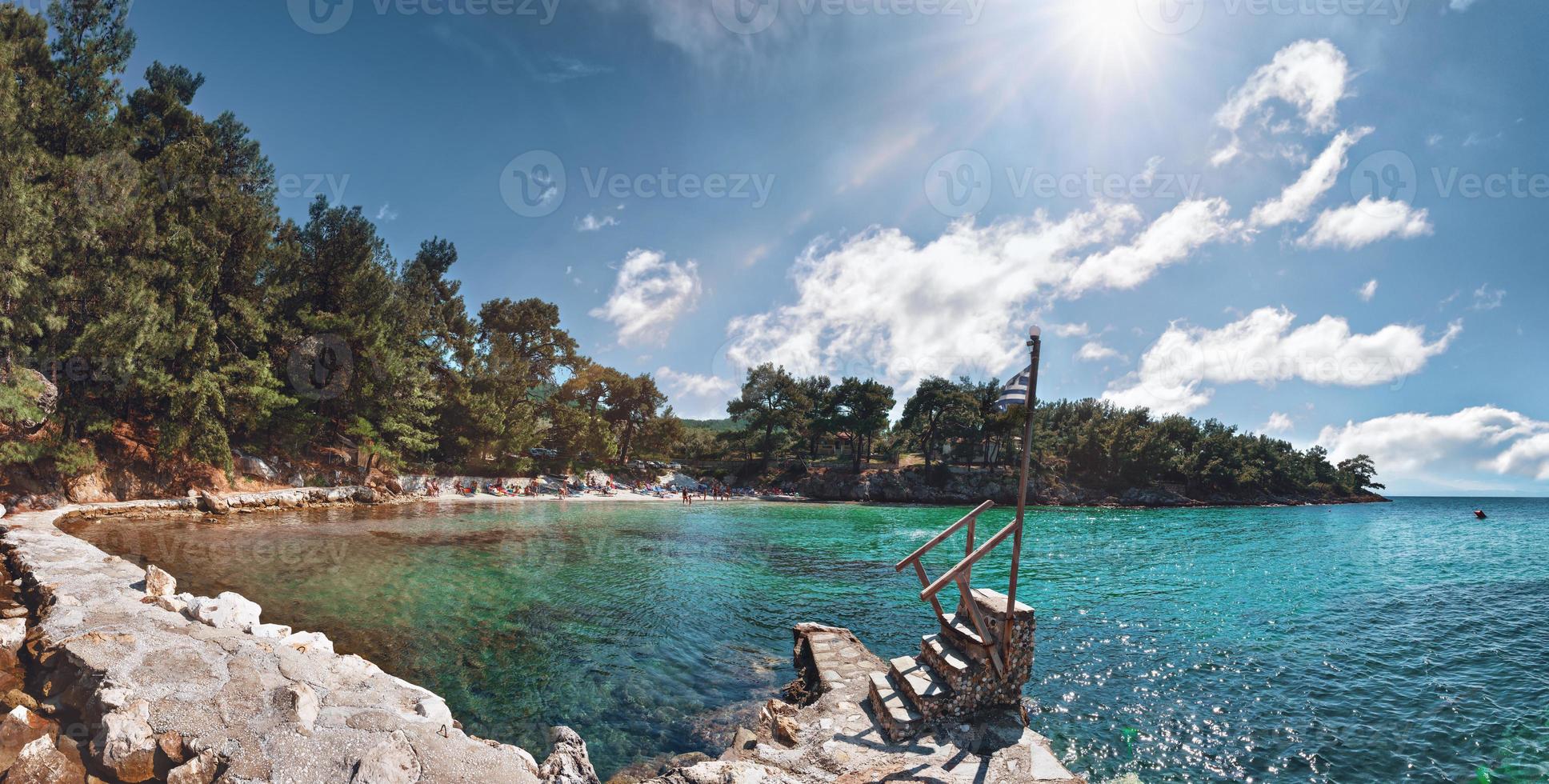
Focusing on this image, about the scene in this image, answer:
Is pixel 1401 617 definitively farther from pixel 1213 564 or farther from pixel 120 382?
pixel 120 382

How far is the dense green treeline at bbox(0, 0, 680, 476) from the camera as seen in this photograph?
59.9 feet

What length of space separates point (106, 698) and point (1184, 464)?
9792 cm

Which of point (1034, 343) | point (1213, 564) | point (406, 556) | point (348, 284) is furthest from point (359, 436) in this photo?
point (1213, 564)

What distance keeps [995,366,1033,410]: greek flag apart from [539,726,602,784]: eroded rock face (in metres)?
6.08

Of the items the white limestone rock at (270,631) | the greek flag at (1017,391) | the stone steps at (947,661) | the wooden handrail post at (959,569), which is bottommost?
the white limestone rock at (270,631)

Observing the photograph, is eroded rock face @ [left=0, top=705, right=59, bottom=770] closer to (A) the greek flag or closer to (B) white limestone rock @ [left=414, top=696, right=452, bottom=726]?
(B) white limestone rock @ [left=414, top=696, right=452, bottom=726]

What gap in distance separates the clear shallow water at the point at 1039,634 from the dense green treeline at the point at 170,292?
235 inches

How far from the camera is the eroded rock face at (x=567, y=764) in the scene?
16.8 feet

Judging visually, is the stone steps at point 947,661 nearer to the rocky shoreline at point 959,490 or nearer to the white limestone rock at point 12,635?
the white limestone rock at point 12,635

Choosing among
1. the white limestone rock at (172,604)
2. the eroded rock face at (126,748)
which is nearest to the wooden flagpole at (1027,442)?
the eroded rock face at (126,748)

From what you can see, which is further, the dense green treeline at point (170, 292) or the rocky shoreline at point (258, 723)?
the dense green treeline at point (170, 292)

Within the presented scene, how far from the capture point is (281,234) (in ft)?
104

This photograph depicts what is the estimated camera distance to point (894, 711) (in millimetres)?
6723

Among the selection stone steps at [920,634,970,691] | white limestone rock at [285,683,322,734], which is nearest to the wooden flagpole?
stone steps at [920,634,970,691]
